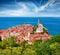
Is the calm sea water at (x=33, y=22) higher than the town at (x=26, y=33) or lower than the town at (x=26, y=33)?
higher

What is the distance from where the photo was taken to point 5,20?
1080cm

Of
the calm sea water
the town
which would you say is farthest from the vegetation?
the calm sea water

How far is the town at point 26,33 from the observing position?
10197 mm

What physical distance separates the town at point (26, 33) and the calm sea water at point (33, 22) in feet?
0.40

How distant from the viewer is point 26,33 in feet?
35.2

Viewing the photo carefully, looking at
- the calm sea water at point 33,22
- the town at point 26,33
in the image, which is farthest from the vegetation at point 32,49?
the calm sea water at point 33,22

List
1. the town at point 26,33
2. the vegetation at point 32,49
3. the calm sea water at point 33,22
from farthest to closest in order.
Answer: the calm sea water at point 33,22, the town at point 26,33, the vegetation at point 32,49

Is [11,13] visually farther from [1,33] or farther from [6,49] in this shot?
[6,49]

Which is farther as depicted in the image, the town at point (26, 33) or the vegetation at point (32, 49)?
the town at point (26, 33)

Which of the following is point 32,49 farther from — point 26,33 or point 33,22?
point 33,22

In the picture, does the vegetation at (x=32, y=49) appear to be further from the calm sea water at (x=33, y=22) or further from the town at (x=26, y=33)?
the calm sea water at (x=33, y=22)

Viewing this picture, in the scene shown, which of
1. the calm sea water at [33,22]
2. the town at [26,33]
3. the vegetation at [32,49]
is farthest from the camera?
the calm sea water at [33,22]

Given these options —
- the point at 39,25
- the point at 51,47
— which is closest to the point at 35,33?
the point at 39,25

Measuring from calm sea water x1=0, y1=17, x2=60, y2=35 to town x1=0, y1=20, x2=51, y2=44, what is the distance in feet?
0.40
